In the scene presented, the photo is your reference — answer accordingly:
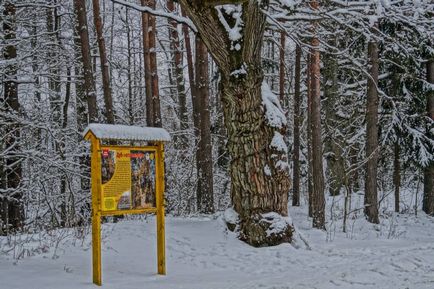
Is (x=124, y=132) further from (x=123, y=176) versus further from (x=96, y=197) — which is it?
(x=96, y=197)

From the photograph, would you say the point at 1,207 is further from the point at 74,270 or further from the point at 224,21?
the point at 224,21

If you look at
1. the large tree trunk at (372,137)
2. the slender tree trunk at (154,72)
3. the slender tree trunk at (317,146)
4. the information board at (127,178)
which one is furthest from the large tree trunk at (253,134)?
the slender tree trunk at (154,72)

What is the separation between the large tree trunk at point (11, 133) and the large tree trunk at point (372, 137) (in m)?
8.87

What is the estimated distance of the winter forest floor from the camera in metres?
5.41

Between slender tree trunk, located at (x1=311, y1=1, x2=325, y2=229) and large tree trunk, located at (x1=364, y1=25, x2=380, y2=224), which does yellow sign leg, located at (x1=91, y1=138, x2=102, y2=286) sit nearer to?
slender tree trunk, located at (x1=311, y1=1, x2=325, y2=229)

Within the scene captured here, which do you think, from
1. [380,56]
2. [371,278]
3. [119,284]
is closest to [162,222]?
[119,284]

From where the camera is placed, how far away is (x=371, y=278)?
5598 millimetres

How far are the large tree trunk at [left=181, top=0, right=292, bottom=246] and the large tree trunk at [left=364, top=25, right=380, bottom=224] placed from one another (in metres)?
5.83

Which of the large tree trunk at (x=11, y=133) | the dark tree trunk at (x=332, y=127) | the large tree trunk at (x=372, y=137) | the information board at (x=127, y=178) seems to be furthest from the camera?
the dark tree trunk at (x=332, y=127)

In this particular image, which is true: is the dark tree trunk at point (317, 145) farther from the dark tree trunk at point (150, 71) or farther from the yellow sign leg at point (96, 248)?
the yellow sign leg at point (96, 248)

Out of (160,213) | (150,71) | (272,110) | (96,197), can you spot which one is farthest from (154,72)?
(96,197)

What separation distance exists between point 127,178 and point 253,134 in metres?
2.62

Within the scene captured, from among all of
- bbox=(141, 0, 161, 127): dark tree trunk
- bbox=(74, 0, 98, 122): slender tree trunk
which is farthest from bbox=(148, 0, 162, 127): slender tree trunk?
bbox=(74, 0, 98, 122): slender tree trunk

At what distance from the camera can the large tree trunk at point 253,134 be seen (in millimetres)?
7355
